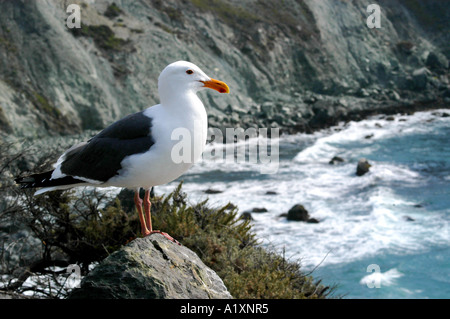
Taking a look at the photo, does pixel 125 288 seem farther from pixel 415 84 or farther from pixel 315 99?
pixel 415 84

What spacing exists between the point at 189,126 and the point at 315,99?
41460 millimetres

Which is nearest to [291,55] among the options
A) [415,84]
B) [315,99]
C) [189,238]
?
[315,99]

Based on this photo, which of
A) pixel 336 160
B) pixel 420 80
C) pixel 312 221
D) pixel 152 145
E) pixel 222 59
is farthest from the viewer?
pixel 420 80

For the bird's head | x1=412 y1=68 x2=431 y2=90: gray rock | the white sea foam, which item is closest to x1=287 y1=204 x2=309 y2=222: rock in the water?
the white sea foam

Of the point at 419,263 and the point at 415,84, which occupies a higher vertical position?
the point at 415,84

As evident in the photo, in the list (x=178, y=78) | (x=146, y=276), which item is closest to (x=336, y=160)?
(x=178, y=78)

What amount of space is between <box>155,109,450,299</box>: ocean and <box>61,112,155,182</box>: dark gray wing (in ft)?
10.8

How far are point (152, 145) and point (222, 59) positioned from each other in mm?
40832

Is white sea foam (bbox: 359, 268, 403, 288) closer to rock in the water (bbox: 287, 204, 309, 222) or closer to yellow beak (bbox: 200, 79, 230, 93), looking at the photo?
rock in the water (bbox: 287, 204, 309, 222)

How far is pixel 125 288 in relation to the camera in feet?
15.5

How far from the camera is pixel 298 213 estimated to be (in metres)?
19.6

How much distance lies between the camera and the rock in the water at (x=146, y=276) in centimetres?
471

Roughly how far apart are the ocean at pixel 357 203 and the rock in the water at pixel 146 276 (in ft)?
8.33

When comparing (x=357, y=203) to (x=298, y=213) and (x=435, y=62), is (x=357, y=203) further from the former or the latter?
(x=435, y=62)
